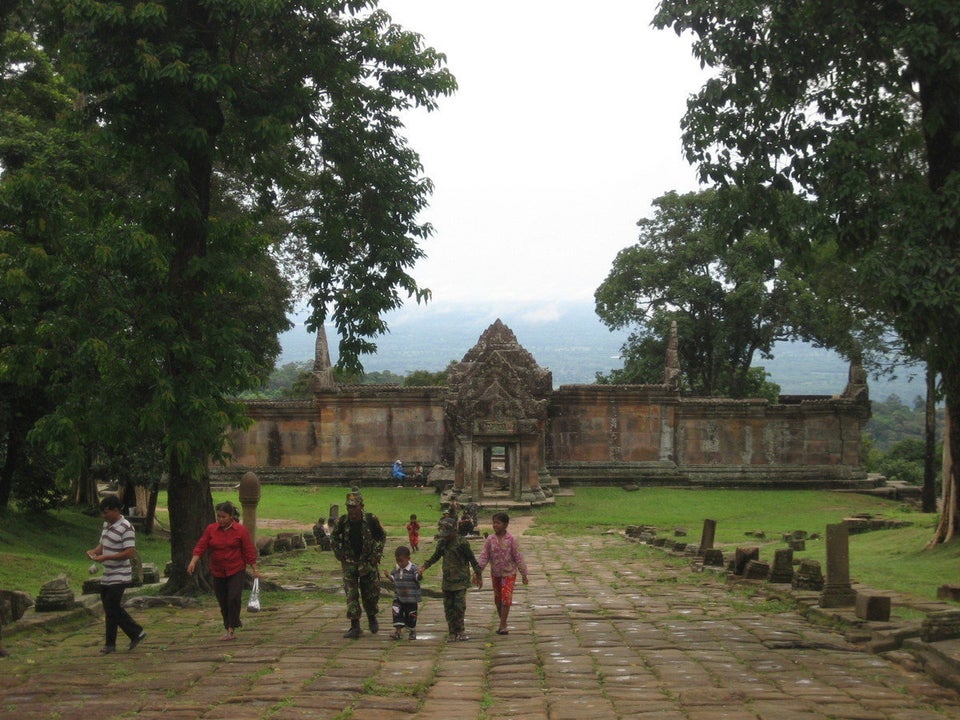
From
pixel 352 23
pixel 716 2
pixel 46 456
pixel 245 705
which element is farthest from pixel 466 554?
pixel 46 456

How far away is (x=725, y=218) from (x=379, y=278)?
5.07 metres

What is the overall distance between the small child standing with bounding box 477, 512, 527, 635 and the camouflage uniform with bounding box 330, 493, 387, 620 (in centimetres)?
114

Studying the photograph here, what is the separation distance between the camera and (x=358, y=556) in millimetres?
11562

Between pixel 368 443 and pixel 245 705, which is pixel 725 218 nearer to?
pixel 245 705

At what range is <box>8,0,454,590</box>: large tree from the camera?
1391 centimetres

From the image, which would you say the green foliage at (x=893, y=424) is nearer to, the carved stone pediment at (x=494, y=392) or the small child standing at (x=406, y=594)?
the carved stone pediment at (x=494, y=392)

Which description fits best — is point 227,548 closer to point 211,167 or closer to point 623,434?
point 211,167

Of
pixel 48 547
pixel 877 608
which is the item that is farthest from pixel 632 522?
pixel 877 608

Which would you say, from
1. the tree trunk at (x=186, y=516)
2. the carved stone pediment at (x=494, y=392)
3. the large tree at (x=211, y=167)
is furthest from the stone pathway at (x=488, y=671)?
the carved stone pediment at (x=494, y=392)

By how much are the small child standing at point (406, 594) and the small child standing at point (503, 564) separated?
0.78m

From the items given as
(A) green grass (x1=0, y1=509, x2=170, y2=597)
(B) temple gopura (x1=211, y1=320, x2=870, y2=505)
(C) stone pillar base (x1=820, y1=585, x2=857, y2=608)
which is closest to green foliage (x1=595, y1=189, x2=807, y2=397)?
(B) temple gopura (x1=211, y1=320, x2=870, y2=505)

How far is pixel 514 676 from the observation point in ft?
31.5

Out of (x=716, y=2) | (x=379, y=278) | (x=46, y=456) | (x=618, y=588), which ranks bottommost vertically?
(x=618, y=588)

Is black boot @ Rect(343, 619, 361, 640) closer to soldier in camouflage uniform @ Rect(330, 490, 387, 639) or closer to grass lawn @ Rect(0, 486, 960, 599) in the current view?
soldier in camouflage uniform @ Rect(330, 490, 387, 639)
